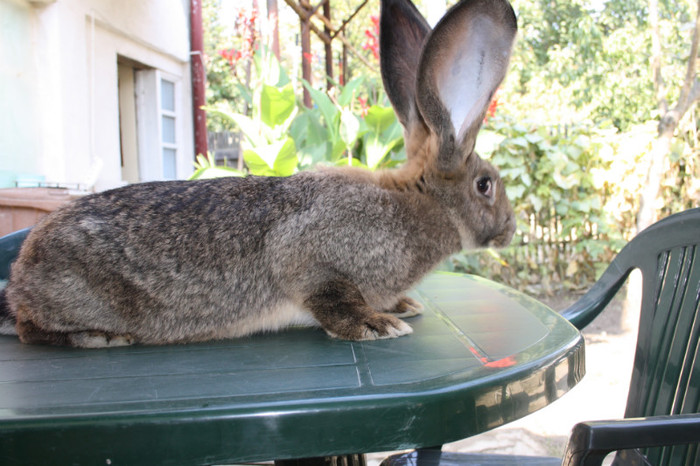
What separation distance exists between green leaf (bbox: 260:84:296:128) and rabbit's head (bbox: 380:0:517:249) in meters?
1.81

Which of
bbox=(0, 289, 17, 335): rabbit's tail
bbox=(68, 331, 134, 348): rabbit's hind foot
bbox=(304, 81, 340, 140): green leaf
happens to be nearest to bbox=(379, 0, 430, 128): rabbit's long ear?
bbox=(68, 331, 134, 348): rabbit's hind foot

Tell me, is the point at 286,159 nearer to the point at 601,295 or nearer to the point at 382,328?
the point at 601,295

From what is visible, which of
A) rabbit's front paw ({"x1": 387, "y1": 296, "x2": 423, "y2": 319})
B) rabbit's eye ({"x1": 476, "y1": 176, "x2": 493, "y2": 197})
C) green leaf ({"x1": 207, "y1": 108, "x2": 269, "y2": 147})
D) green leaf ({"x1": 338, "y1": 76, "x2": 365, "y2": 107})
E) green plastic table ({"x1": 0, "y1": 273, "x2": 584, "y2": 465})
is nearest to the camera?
green plastic table ({"x1": 0, "y1": 273, "x2": 584, "y2": 465})

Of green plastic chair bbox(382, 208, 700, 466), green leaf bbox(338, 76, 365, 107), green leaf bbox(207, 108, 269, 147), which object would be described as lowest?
green plastic chair bbox(382, 208, 700, 466)

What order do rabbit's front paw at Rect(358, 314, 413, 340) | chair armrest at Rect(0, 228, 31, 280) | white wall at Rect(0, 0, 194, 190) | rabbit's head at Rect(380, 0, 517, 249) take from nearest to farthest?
rabbit's front paw at Rect(358, 314, 413, 340) < rabbit's head at Rect(380, 0, 517, 249) < chair armrest at Rect(0, 228, 31, 280) < white wall at Rect(0, 0, 194, 190)

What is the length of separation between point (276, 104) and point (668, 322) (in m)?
2.59

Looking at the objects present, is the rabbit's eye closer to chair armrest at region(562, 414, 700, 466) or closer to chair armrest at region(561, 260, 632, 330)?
chair armrest at region(561, 260, 632, 330)

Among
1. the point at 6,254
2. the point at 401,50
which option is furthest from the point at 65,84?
the point at 401,50

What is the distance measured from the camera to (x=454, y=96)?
1881mm

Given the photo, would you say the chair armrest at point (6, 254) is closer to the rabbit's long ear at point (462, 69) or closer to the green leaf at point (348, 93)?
the rabbit's long ear at point (462, 69)

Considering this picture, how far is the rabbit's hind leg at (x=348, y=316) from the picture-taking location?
1621 mm

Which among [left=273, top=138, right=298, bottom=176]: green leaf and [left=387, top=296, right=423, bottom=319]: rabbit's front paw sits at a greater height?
[left=273, top=138, right=298, bottom=176]: green leaf

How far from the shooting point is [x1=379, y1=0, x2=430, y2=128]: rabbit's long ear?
1962 mm

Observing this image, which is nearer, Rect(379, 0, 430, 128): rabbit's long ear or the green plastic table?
the green plastic table
